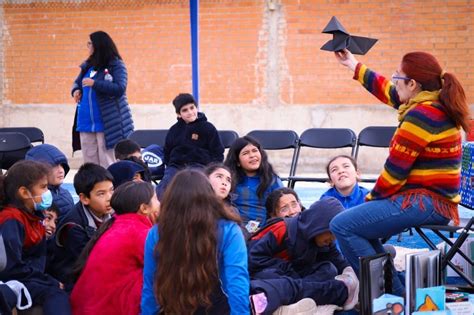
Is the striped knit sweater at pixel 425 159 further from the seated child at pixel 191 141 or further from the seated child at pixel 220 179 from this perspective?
the seated child at pixel 191 141

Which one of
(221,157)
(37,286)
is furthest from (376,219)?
(221,157)

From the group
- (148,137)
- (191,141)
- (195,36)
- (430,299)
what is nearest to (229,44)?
(148,137)

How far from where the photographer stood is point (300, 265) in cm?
494

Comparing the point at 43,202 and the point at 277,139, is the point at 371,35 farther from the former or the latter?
the point at 43,202

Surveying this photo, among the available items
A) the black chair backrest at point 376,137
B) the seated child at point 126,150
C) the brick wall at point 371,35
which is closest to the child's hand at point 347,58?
the seated child at point 126,150

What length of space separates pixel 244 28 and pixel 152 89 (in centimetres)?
175

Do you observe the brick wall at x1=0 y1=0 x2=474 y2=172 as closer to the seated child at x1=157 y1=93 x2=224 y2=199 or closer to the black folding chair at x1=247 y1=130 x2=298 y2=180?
the black folding chair at x1=247 y1=130 x2=298 y2=180

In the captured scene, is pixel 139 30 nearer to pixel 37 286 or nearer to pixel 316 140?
pixel 316 140

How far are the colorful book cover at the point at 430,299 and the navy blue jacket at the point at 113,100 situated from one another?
14.8 feet

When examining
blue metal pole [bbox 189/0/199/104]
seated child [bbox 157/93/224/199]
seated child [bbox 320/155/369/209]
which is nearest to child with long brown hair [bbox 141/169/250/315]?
seated child [bbox 320/155/369/209]

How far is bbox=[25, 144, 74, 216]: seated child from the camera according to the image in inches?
228

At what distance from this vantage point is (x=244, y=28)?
12.7 m

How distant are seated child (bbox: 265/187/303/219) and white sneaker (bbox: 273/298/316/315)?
3.24ft

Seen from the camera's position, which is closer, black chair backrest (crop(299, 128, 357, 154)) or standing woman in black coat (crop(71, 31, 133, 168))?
standing woman in black coat (crop(71, 31, 133, 168))
